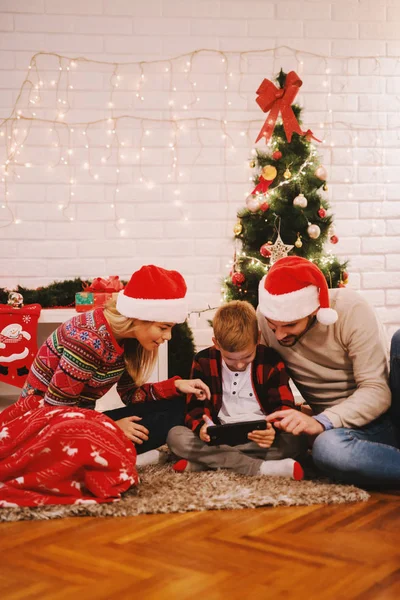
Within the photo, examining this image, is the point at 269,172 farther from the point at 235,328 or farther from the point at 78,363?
the point at 78,363

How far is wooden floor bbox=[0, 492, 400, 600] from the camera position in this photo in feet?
4.71

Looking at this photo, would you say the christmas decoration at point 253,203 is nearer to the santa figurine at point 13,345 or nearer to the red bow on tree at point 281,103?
the red bow on tree at point 281,103

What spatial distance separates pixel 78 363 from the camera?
212cm

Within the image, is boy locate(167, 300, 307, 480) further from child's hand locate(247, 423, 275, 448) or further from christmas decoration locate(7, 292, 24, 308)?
christmas decoration locate(7, 292, 24, 308)

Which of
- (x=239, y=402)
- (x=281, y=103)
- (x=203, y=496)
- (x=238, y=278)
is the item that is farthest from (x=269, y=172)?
(x=203, y=496)

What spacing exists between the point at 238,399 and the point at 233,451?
0.63ft

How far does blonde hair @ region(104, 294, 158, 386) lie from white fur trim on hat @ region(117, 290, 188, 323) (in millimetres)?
22

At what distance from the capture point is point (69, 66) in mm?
4039

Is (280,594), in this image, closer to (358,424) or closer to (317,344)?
(358,424)

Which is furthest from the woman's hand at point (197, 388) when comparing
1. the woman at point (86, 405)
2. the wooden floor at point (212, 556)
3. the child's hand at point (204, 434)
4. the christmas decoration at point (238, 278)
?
the christmas decoration at point (238, 278)

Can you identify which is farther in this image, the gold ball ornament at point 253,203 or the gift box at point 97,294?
the gift box at point 97,294

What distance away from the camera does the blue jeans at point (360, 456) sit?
212cm

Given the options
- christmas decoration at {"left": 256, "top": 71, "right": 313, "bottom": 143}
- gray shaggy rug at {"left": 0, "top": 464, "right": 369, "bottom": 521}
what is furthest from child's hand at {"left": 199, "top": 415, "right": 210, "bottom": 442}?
christmas decoration at {"left": 256, "top": 71, "right": 313, "bottom": 143}

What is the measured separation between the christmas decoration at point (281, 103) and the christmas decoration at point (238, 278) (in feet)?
2.10
